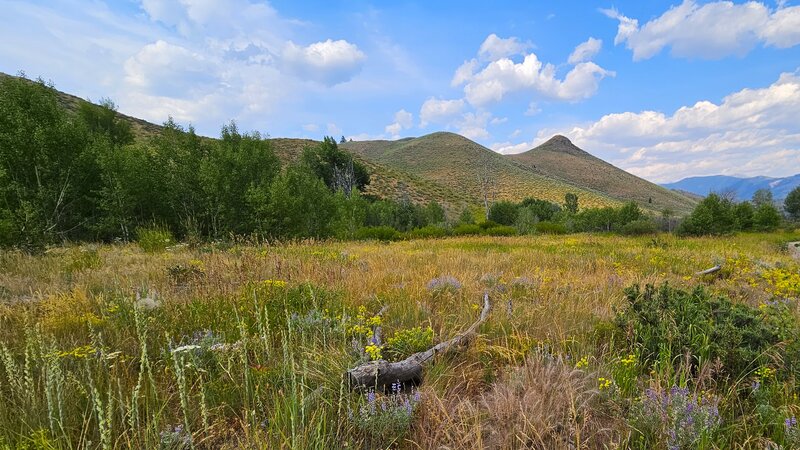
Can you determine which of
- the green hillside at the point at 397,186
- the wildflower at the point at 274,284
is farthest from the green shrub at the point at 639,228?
the wildflower at the point at 274,284

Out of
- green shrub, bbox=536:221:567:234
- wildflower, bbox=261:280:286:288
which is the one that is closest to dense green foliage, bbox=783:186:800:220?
green shrub, bbox=536:221:567:234

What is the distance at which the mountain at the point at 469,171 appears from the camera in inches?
3255

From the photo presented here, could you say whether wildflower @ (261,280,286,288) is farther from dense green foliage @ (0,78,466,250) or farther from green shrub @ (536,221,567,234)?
green shrub @ (536,221,567,234)

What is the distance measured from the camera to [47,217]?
15891 millimetres

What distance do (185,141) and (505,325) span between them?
25.4 m

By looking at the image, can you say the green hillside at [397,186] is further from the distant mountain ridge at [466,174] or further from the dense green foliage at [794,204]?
the dense green foliage at [794,204]

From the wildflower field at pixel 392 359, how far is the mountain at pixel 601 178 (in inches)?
4419

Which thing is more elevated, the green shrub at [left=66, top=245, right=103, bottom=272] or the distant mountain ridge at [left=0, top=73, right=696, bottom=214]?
the distant mountain ridge at [left=0, top=73, right=696, bottom=214]

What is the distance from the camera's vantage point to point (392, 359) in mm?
2793

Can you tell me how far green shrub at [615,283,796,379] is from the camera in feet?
8.66

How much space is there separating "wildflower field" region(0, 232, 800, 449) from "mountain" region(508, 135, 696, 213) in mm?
112234

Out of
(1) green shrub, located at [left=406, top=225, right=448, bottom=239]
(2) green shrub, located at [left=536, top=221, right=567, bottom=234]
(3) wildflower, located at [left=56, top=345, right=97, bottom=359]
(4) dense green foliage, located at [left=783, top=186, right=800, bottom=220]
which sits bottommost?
(1) green shrub, located at [left=406, top=225, right=448, bottom=239]

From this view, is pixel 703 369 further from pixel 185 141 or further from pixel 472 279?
pixel 185 141

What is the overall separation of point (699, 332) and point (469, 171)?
96.2 m
